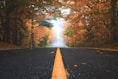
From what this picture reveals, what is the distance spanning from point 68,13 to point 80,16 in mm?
4181

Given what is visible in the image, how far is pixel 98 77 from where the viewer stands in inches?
104

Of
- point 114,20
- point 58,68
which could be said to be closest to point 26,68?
point 58,68

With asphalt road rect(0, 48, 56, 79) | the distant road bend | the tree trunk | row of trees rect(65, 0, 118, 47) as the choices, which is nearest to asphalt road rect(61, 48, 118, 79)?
the distant road bend

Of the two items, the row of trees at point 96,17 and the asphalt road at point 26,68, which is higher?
the row of trees at point 96,17

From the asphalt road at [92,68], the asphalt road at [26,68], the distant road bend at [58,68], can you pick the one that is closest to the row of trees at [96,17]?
the asphalt road at [92,68]

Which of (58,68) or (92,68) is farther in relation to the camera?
(92,68)

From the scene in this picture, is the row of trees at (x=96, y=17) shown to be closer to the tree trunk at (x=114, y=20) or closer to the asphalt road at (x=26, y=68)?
the tree trunk at (x=114, y=20)

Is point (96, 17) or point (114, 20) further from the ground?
point (96, 17)

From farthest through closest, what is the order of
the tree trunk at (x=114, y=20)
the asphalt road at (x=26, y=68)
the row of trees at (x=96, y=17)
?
the row of trees at (x=96, y=17) → the tree trunk at (x=114, y=20) → the asphalt road at (x=26, y=68)

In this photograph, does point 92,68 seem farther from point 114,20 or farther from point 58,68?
point 114,20

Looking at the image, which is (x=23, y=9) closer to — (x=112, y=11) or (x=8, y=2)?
(x=8, y=2)

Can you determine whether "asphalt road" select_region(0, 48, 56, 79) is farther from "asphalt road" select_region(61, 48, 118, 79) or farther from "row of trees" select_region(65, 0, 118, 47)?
"row of trees" select_region(65, 0, 118, 47)

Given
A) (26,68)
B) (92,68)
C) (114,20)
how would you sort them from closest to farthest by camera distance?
(26,68) → (92,68) → (114,20)

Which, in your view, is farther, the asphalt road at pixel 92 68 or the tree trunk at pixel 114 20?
the tree trunk at pixel 114 20
